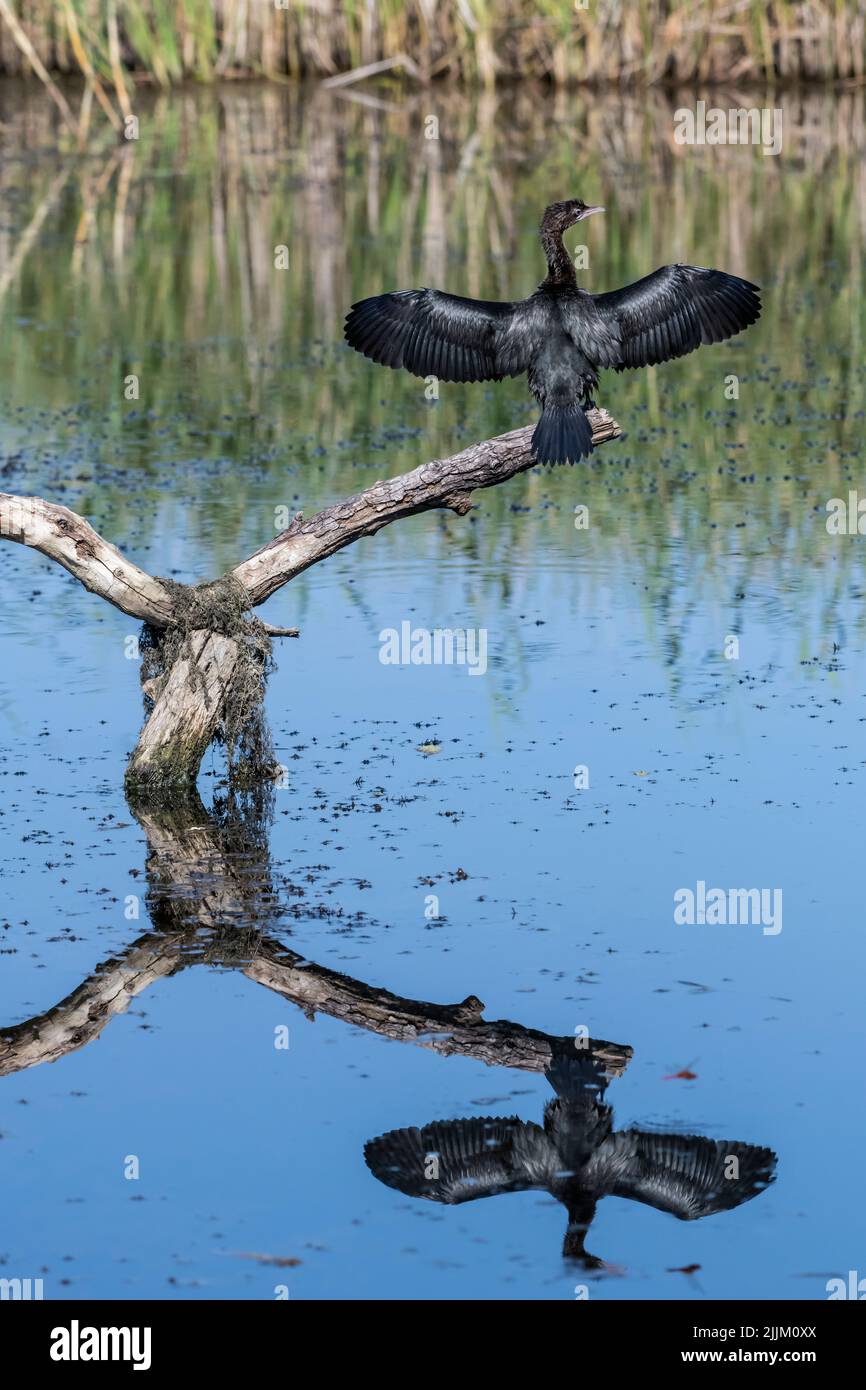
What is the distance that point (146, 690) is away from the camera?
891cm

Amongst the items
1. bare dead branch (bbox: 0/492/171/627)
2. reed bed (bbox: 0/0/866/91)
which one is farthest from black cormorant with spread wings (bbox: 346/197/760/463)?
reed bed (bbox: 0/0/866/91)

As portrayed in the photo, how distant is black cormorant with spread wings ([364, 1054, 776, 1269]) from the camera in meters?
5.85

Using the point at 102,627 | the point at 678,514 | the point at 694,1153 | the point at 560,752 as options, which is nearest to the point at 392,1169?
the point at 694,1153

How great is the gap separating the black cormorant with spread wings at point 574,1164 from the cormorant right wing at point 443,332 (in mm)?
3543

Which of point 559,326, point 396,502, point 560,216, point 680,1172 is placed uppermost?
point 560,216

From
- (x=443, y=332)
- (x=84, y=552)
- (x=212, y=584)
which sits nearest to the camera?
(x=84, y=552)

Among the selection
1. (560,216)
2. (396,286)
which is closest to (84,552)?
(560,216)

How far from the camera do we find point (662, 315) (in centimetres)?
873

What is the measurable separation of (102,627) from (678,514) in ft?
11.2

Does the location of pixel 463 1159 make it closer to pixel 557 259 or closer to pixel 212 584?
pixel 212 584

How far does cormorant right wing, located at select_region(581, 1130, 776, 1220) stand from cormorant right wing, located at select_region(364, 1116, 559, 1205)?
0.16 m

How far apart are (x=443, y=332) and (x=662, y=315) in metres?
0.85
